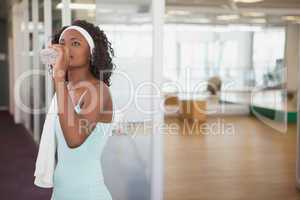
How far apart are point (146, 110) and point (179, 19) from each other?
954 centimetres

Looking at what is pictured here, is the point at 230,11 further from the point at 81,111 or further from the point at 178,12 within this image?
the point at 81,111

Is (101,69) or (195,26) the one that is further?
(195,26)

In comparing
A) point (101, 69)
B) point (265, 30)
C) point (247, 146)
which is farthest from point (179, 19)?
point (101, 69)

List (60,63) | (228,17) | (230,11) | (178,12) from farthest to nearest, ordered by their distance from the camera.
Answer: (228,17) < (178,12) < (230,11) < (60,63)

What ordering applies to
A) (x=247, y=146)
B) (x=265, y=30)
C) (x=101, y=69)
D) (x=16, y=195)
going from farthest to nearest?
1. (x=265, y=30)
2. (x=247, y=146)
3. (x=16, y=195)
4. (x=101, y=69)

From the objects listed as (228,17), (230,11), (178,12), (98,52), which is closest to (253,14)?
(230,11)

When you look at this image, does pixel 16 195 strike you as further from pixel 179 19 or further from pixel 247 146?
pixel 179 19

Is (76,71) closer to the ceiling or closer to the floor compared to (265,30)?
closer to the floor

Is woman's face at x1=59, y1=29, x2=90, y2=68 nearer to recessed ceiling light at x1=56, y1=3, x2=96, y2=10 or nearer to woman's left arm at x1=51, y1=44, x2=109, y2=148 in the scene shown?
woman's left arm at x1=51, y1=44, x2=109, y2=148

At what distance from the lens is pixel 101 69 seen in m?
1.58

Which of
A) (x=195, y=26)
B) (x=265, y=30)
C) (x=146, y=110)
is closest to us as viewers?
(x=146, y=110)

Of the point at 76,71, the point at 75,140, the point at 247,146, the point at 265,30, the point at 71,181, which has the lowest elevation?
the point at 247,146

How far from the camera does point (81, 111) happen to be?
4.77 ft

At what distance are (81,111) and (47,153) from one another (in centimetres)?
28
